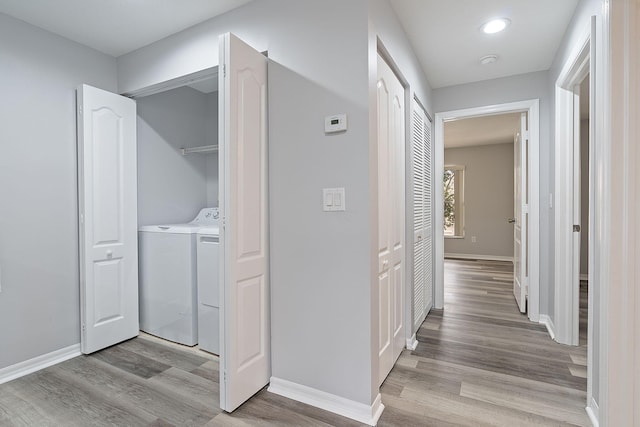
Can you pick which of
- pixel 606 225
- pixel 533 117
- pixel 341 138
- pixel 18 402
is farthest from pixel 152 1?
pixel 533 117

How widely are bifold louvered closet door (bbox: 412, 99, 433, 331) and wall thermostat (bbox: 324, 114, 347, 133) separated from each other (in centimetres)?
115

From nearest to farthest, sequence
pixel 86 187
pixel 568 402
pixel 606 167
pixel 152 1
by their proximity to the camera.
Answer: pixel 606 167 → pixel 568 402 → pixel 152 1 → pixel 86 187

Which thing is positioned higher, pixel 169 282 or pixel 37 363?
pixel 169 282

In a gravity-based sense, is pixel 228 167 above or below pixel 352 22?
below

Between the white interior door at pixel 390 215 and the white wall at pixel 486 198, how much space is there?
515cm

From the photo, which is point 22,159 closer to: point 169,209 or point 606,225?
point 169,209

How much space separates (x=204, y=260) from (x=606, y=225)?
2409mm

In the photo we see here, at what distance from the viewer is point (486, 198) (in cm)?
678

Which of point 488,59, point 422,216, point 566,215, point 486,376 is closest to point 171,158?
point 422,216

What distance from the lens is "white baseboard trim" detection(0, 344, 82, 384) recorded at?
2076 mm

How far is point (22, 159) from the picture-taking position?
217cm

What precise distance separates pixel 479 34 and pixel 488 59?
453mm

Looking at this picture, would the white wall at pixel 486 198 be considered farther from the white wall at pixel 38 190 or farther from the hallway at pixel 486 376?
the white wall at pixel 38 190

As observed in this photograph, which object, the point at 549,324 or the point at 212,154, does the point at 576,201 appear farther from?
the point at 212,154
